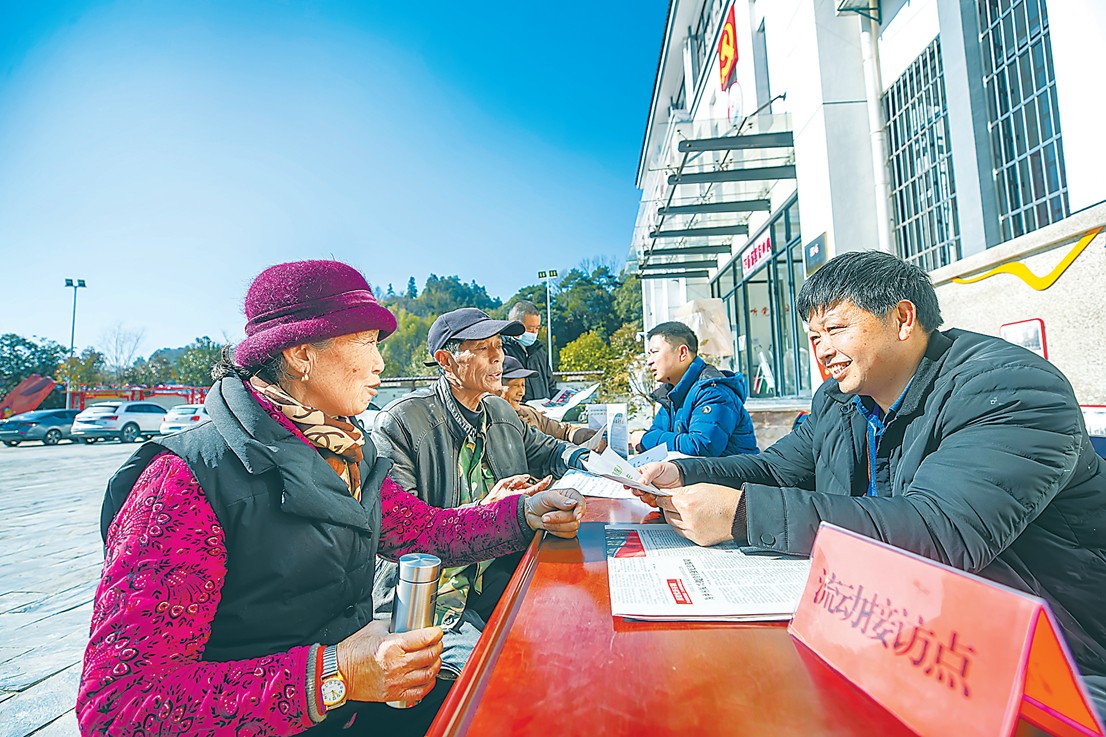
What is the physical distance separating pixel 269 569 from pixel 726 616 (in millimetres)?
894

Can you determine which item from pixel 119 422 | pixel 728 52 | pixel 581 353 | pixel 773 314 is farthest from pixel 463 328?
pixel 581 353

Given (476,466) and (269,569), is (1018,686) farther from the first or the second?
(476,466)

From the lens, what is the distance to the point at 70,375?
3350 centimetres

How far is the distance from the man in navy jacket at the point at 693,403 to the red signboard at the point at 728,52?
27.9 ft

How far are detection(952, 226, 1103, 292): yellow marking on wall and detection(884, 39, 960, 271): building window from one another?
184 centimetres

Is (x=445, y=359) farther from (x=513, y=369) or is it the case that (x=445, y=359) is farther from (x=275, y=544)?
(x=275, y=544)

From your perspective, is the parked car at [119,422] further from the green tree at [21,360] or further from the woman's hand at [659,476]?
the woman's hand at [659,476]

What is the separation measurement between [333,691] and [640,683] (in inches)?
21.1

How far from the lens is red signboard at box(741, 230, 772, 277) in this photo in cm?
1020

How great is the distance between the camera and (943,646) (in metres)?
0.65

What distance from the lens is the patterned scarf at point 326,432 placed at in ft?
4.41

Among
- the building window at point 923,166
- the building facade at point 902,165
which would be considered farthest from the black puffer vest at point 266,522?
the building window at point 923,166

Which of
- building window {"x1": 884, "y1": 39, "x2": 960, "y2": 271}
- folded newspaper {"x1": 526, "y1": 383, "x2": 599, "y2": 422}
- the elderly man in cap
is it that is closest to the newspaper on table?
the elderly man in cap

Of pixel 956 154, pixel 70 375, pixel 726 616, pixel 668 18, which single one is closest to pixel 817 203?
pixel 956 154
